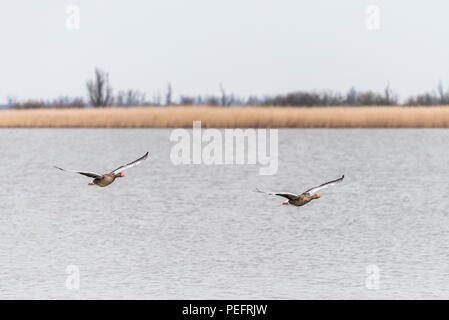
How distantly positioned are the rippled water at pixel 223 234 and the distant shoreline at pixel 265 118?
8.36 feet

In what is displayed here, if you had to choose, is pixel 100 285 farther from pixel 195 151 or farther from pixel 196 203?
pixel 195 151

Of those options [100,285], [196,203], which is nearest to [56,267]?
[100,285]

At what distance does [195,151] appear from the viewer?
43.0 metres

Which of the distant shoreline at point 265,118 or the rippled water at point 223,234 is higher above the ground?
the distant shoreline at point 265,118

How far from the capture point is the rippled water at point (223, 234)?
41.0 feet

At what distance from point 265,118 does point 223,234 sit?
745 inches

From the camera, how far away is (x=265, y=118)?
35.8 metres

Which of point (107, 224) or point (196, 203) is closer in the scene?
point (107, 224)

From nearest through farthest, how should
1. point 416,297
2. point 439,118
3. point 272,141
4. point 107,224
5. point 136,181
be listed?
point 416,297 → point 107,224 → point 136,181 → point 439,118 → point 272,141

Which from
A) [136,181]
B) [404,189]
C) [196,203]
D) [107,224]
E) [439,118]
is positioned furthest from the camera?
[439,118]

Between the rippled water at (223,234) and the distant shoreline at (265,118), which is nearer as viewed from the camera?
the rippled water at (223,234)

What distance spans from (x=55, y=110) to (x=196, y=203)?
23922 mm

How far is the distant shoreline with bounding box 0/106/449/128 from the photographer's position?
35.4m

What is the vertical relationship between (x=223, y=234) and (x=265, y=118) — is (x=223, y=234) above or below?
below
